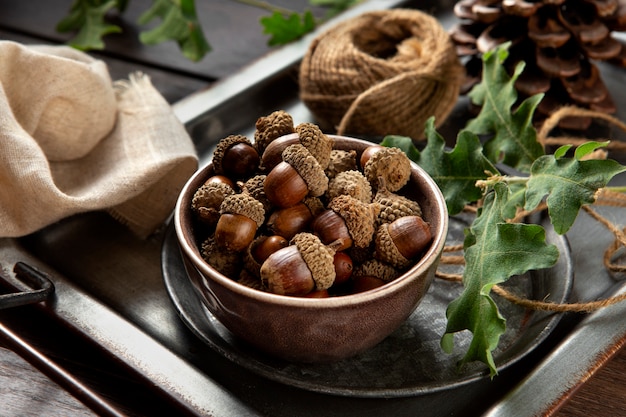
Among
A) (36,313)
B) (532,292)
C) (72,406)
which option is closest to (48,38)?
(36,313)

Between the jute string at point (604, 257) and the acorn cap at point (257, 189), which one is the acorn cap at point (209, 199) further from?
the jute string at point (604, 257)

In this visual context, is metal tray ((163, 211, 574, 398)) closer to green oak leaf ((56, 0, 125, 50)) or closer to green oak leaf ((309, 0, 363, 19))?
green oak leaf ((56, 0, 125, 50))

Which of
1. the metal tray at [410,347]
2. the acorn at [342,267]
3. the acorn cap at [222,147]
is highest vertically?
the acorn cap at [222,147]

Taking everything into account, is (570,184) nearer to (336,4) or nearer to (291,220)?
(291,220)

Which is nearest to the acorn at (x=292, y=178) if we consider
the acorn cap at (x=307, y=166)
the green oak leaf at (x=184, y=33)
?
the acorn cap at (x=307, y=166)

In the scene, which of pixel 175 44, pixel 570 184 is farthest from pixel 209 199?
pixel 175 44

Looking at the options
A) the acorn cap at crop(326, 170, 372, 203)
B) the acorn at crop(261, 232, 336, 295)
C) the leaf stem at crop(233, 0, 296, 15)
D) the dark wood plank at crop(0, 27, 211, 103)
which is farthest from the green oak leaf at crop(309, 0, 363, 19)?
the acorn at crop(261, 232, 336, 295)
